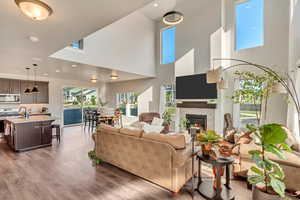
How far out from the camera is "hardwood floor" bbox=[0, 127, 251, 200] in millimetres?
2346

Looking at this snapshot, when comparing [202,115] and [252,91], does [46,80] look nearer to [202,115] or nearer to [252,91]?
[202,115]

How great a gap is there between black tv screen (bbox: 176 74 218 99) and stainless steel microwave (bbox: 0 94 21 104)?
7.01 m

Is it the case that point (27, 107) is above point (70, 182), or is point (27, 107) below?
above

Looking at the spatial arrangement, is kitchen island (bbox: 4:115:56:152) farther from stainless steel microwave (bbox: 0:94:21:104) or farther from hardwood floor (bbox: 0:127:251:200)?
stainless steel microwave (bbox: 0:94:21:104)

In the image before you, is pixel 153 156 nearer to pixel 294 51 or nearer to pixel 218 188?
pixel 218 188

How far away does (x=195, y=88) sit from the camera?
5.77 meters

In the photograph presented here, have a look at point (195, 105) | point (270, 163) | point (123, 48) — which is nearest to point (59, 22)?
point (270, 163)

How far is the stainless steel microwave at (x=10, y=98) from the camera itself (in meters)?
6.31

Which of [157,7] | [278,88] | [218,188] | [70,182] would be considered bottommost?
[70,182]

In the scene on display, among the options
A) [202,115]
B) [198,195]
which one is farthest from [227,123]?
[198,195]

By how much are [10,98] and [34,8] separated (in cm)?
674

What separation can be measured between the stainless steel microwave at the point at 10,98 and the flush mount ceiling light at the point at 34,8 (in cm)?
662

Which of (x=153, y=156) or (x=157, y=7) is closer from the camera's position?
(x=153, y=156)

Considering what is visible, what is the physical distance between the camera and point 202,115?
18.9ft
